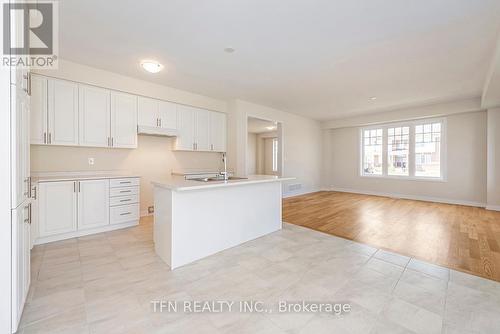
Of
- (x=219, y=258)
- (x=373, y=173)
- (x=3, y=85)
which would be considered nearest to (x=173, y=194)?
(x=219, y=258)

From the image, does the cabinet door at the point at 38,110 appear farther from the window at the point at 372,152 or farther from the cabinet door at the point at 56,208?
the window at the point at 372,152

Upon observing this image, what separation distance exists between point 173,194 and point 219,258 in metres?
0.97

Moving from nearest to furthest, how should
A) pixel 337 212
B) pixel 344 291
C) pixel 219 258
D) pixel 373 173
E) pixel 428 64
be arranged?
pixel 344 291 < pixel 219 258 < pixel 428 64 < pixel 337 212 < pixel 373 173

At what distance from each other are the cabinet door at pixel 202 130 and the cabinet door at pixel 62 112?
221cm

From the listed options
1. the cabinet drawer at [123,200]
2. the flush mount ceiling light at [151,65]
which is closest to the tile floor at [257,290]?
the cabinet drawer at [123,200]

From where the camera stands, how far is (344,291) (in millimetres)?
1989

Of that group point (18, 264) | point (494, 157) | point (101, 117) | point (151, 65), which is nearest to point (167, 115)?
point (101, 117)

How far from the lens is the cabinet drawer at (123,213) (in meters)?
3.63

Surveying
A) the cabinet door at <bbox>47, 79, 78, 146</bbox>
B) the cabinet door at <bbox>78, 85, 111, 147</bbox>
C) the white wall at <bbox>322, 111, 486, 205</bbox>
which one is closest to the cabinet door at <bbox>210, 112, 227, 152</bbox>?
the cabinet door at <bbox>78, 85, 111, 147</bbox>

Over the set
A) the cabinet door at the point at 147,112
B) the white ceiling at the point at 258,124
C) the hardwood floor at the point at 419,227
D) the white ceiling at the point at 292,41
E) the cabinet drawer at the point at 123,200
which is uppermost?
the white ceiling at the point at 292,41

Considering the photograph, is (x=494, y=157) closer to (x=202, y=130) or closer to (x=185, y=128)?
(x=202, y=130)

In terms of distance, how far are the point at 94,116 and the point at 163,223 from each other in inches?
96.6

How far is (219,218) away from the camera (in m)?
2.82

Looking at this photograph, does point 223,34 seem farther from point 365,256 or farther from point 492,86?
point 492,86
